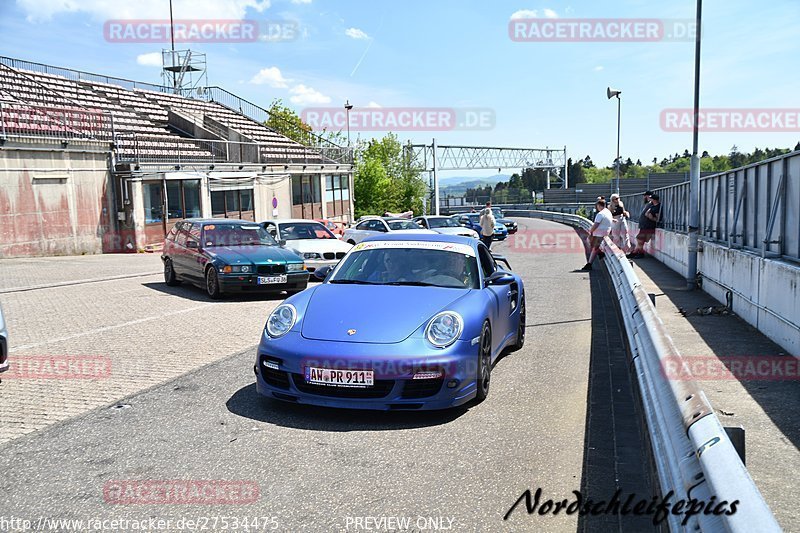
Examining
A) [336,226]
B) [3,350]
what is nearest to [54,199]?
[336,226]

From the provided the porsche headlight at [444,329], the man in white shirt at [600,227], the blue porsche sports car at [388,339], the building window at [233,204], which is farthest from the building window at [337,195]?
the porsche headlight at [444,329]

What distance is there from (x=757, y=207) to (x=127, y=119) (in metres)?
28.1

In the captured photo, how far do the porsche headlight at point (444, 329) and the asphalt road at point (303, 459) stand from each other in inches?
23.9

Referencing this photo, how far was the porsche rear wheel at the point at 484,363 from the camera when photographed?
19.9ft

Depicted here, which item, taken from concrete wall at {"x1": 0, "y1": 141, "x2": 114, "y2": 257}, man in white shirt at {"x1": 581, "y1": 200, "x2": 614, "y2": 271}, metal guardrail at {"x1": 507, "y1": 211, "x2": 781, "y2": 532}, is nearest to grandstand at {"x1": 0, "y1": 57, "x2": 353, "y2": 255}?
concrete wall at {"x1": 0, "y1": 141, "x2": 114, "y2": 257}

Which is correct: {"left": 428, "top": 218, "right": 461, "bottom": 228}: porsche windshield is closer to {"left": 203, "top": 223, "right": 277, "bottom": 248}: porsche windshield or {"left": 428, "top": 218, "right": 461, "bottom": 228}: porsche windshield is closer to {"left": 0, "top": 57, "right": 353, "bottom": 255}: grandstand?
{"left": 0, "top": 57, "right": 353, "bottom": 255}: grandstand

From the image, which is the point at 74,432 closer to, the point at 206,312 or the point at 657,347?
the point at 657,347

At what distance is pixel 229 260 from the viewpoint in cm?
1281

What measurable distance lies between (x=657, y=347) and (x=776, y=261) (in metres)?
4.77

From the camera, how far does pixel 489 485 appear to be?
172 inches

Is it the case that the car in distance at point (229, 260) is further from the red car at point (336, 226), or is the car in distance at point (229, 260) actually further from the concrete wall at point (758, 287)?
the red car at point (336, 226)

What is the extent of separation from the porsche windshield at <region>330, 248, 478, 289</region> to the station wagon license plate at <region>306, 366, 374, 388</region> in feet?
4.82

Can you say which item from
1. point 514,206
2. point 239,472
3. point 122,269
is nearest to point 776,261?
point 239,472

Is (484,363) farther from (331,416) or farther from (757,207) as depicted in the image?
(757,207)
